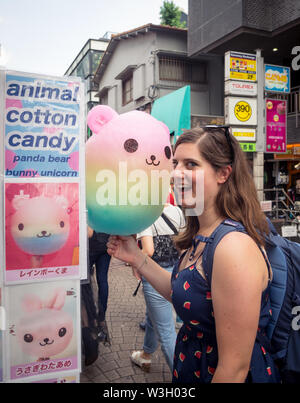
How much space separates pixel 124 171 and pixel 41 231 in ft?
1.50

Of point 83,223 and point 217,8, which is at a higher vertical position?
point 217,8

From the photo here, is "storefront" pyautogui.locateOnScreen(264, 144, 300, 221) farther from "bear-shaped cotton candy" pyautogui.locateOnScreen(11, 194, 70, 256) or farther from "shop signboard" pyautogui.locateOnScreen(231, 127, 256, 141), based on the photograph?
"bear-shaped cotton candy" pyautogui.locateOnScreen(11, 194, 70, 256)

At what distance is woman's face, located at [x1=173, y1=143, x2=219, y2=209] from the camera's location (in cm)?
130

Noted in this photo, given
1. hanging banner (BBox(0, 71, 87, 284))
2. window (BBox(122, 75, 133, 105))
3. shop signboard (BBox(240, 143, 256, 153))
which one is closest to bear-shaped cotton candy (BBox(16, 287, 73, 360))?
hanging banner (BBox(0, 71, 87, 284))

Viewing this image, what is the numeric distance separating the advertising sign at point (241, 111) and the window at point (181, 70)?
16.1 ft

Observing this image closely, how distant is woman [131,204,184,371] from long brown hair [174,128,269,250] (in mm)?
1105

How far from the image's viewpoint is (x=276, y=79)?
9344 millimetres

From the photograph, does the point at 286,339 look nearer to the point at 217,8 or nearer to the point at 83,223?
the point at 83,223

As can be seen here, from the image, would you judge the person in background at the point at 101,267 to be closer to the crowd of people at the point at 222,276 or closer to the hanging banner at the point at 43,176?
the hanging banner at the point at 43,176

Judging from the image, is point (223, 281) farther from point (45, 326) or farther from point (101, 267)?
point (101, 267)

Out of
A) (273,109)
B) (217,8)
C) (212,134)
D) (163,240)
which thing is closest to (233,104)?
(273,109)

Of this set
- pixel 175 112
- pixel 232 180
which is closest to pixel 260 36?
pixel 175 112

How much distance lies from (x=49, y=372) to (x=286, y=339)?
3.49 ft

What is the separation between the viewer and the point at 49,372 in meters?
1.47
